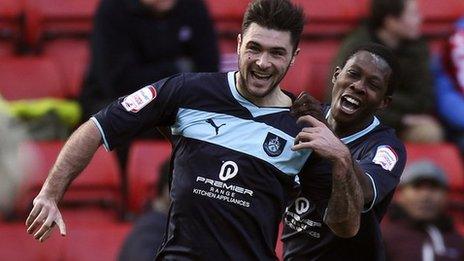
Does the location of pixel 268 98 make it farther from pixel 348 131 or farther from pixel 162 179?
pixel 162 179

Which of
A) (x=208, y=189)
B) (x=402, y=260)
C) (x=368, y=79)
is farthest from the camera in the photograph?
(x=402, y=260)

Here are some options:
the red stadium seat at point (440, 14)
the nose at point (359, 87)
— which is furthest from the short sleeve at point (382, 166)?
the red stadium seat at point (440, 14)

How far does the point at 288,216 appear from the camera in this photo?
16.8 feet

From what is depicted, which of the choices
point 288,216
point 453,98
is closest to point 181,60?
point 453,98

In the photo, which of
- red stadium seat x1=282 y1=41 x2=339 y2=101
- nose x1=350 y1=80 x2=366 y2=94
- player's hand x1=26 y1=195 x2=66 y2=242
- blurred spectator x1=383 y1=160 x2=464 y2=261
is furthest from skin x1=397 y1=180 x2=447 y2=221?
player's hand x1=26 y1=195 x2=66 y2=242

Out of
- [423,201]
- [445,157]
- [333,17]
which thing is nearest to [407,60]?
[445,157]

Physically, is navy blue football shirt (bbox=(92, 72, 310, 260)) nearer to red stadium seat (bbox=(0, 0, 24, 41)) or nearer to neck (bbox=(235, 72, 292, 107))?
neck (bbox=(235, 72, 292, 107))

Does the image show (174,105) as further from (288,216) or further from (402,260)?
(402,260)

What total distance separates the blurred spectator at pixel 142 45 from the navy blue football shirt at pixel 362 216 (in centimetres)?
237

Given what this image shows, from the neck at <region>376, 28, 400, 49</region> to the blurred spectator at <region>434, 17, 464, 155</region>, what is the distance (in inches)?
18.8

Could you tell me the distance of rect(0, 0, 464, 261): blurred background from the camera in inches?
286

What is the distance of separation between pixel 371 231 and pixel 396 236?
2.22 metres

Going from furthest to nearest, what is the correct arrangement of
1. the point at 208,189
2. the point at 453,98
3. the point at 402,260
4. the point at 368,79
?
the point at 453,98 < the point at 402,260 < the point at 368,79 < the point at 208,189

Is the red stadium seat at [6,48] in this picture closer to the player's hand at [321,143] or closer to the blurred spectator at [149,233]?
the blurred spectator at [149,233]
